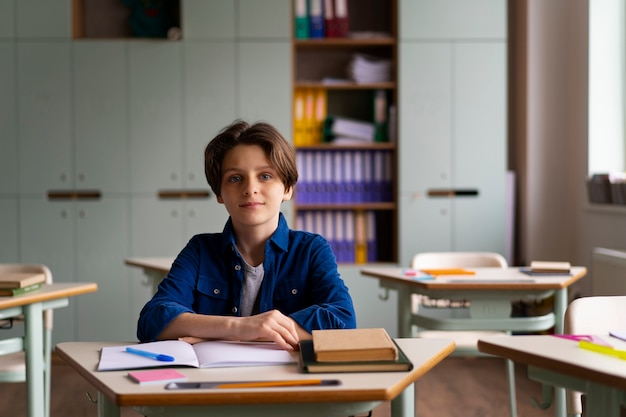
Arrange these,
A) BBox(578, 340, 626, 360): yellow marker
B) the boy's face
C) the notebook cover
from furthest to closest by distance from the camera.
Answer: the boy's face < BBox(578, 340, 626, 360): yellow marker < the notebook cover

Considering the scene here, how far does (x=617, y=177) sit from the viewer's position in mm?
4559

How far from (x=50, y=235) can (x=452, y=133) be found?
2622mm

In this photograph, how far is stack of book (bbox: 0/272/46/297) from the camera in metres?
2.88

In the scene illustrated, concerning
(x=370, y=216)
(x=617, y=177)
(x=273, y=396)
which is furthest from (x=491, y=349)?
(x=370, y=216)

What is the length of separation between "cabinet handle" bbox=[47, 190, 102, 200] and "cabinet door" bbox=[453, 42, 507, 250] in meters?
2.28

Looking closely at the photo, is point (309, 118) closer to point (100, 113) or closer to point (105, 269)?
point (100, 113)

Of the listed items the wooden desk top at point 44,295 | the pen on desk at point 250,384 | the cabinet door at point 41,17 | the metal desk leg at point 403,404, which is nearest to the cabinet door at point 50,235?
the cabinet door at point 41,17

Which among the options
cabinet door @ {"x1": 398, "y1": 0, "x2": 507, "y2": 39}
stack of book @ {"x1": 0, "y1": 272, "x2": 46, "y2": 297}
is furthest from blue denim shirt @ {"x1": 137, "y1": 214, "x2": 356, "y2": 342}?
cabinet door @ {"x1": 398, "y1": 0, "x2": 507, "y2": 39}

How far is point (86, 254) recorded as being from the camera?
17.4ft

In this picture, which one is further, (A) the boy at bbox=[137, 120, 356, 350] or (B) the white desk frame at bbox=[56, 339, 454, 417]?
(A) the boy at bbox=[137, 120, 356, 350]

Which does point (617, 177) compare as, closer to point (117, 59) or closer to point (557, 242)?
point (557, 242)

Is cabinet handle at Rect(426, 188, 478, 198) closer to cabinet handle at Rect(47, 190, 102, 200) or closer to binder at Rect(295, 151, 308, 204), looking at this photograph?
binder at Rect(295, 151, 308, 204)

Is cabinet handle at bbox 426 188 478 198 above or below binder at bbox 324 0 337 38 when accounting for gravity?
below

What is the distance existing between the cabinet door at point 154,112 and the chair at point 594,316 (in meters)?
3.52
